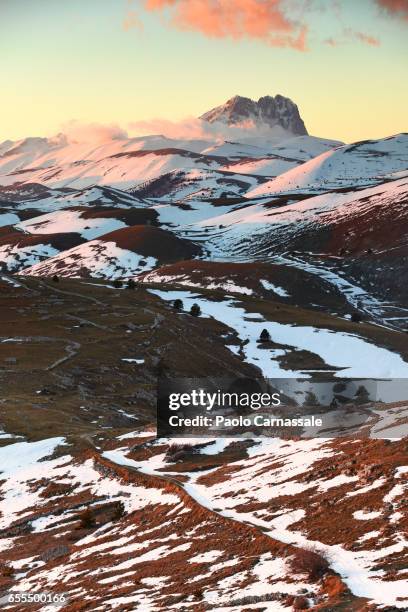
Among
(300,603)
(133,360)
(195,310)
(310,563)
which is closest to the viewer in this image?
(300,603)

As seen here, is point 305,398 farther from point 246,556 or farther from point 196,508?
point 246,556

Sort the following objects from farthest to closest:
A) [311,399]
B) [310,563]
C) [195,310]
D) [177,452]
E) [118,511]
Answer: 1. [195,310]
2. [311,399]
3. [177,452]
4. [118,511]
5. [310,563]

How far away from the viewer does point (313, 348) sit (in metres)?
140

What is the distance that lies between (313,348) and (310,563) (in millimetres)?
109614

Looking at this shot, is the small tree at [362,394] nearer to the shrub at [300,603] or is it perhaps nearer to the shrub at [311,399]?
the shrub at [311,399]

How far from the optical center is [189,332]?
14038 cm

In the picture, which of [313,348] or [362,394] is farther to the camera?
[313,348]

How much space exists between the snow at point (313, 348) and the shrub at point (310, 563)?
9056 cm

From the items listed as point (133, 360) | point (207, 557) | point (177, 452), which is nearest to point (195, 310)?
point (133, 360)

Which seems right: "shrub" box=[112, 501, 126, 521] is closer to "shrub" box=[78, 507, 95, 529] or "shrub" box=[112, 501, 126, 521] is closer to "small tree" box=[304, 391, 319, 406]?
"shrub" box=[78, 507, 95, 529]

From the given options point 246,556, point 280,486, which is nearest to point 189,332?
point 280,486

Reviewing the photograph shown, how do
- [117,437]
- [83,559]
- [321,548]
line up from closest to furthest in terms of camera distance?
[321,548]
[83,559]
[117,437]

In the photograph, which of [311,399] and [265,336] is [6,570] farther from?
[265,336]

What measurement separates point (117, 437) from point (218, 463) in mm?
16765
